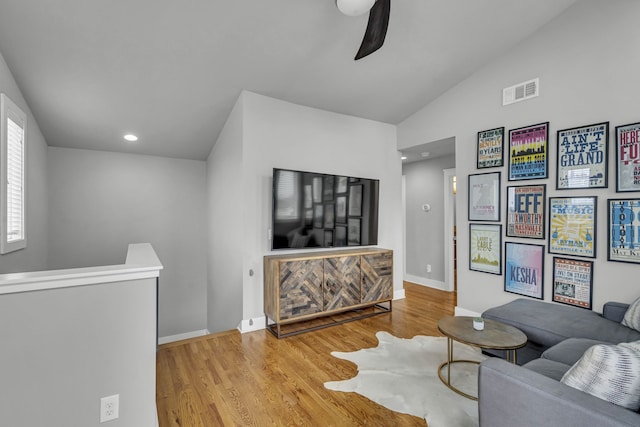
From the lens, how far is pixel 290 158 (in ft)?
12.4

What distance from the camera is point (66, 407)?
152cm

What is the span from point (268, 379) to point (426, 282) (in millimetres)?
3918

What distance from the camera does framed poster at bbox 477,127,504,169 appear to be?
343 cm

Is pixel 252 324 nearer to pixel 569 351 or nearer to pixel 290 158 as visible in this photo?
pixel 290 158

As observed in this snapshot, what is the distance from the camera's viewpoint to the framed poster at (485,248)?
345 centimetres

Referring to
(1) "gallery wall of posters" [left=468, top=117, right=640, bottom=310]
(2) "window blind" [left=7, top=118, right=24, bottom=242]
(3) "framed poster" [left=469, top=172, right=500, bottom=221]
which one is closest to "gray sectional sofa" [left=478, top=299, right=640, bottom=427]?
(1) "gallery wall of posters" [left=468, top=117, right=640, bottom=310]

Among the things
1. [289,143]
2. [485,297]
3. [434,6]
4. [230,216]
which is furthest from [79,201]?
[485,297]

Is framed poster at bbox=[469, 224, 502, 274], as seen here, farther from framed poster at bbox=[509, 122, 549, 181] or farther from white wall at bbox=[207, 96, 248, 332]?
white wall at bbox=[207, 96, 248, 332]

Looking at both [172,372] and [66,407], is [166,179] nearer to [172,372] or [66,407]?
[172,372]

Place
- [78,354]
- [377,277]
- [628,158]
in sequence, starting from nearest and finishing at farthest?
[78,354], [628,158], [377,277]

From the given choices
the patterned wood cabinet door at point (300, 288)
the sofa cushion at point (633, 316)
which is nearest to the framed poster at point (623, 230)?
the sofa cushion at point (633, 316)

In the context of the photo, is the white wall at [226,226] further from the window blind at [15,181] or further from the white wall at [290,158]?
the window blind at [15,181]

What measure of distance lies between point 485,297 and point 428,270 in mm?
1974

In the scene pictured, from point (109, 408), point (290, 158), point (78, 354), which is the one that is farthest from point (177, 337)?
point (78, 354)
